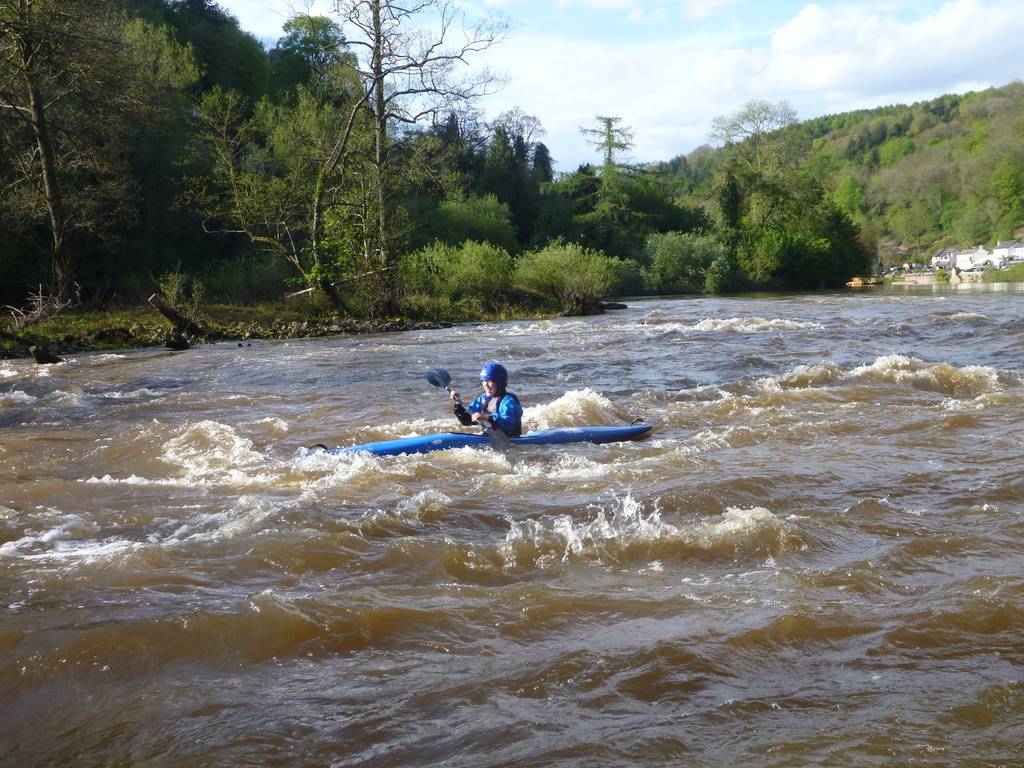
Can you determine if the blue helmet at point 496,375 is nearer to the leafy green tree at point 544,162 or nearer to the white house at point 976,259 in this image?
the leafy green tree at point 544,162

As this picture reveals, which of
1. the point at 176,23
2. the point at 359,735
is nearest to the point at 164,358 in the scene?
the point at 359,735

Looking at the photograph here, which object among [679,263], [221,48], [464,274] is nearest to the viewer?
[464,274]

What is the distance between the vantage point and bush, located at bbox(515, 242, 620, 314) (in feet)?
91.8

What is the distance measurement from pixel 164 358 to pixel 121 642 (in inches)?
544

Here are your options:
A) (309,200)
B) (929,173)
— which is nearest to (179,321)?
(309,200)

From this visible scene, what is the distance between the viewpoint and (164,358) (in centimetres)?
1694

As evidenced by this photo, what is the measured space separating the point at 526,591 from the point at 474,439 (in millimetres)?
3704

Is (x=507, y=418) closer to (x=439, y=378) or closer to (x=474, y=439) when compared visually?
(x=474, y=439)

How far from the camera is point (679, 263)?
43.9 m

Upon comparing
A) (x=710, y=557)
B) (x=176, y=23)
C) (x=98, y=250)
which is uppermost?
(x=176, y=23)

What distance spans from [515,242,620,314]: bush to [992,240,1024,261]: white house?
5392cm

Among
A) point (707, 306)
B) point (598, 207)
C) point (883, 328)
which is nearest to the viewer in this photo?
point (883, 328)

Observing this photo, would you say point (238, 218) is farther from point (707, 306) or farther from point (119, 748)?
point (119, 748)

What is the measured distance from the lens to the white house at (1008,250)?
70938mm
